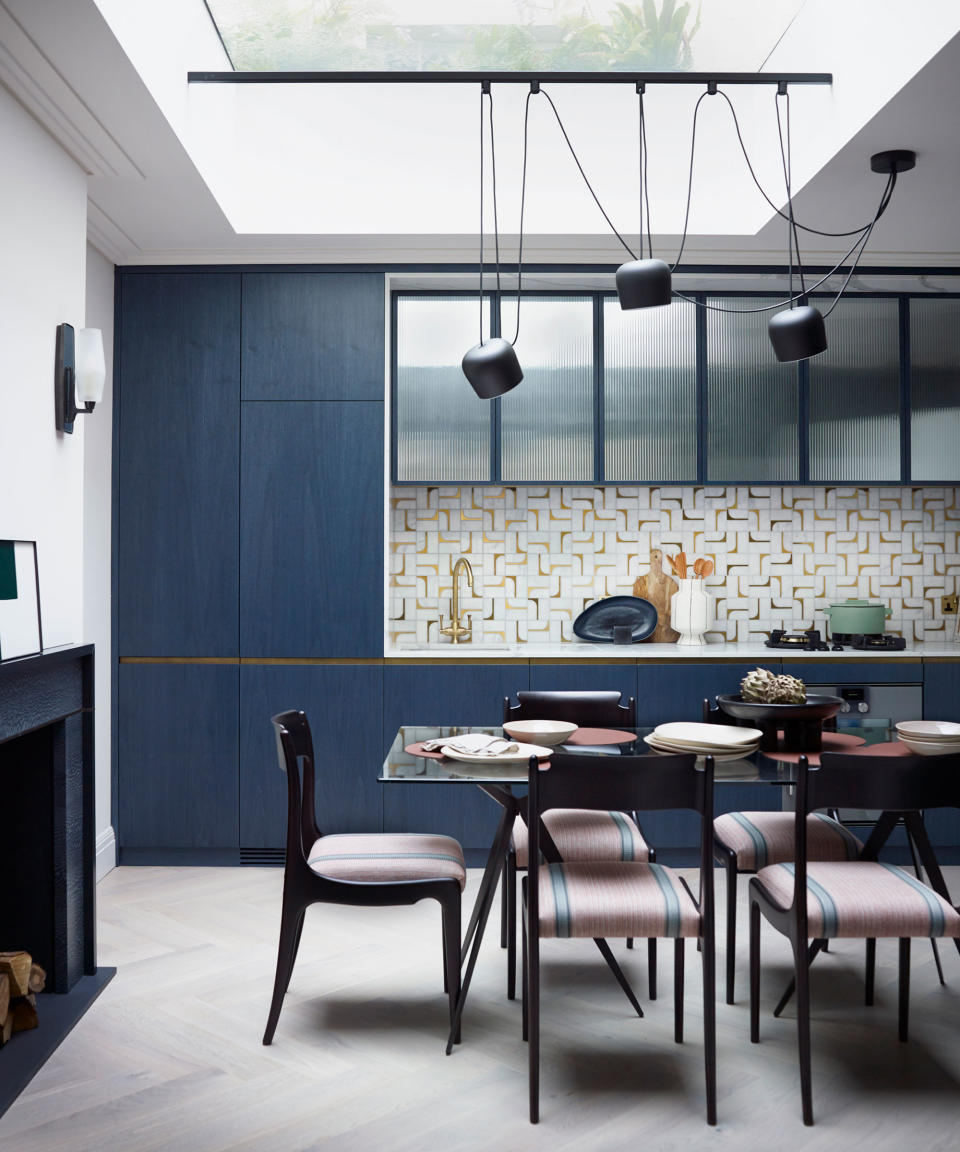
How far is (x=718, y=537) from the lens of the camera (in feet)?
15.2

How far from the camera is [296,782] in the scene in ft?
8.31

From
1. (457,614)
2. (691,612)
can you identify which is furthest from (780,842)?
(457,614)

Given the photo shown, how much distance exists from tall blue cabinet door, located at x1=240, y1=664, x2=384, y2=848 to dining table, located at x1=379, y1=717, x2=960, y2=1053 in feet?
3.68

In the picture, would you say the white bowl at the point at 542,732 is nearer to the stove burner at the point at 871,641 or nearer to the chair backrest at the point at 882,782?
the chair backrest at the point at 882,782

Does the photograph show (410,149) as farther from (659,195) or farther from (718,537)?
(718,537)

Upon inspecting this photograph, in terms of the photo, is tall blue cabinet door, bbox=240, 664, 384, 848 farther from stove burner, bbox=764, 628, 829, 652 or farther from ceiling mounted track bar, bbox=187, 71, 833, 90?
ceiling mounted track bar, bbox=187, 71, 833, 90

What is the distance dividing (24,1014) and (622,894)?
166 cm

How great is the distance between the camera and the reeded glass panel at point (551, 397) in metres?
4.25

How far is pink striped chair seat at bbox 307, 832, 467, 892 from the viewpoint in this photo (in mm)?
2523

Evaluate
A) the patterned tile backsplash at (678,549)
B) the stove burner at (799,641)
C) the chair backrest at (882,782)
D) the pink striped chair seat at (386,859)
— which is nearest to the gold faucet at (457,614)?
the patterned tile backsplash at (678,549)

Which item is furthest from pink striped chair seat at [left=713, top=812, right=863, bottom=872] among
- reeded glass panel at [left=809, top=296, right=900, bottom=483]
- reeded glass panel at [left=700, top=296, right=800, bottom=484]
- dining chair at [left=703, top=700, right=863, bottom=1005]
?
reeded glass panel at [left=809, top=296, right=900, bottom=483]

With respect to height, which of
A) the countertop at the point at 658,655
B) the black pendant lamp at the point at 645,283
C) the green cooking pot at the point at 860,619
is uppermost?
the black pendant lamp at the point at 645,283

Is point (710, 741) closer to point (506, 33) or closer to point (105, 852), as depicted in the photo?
point (506, 33)

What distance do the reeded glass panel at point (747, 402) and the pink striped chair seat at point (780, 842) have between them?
6.30 ft
